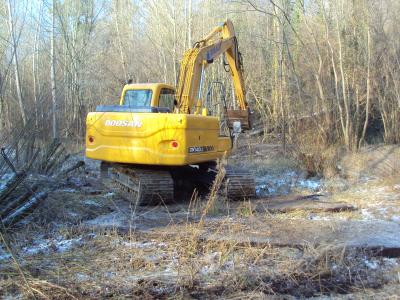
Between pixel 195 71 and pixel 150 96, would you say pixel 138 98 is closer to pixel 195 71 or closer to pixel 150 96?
pixel 150 96

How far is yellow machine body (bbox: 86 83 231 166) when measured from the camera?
7.85 metres

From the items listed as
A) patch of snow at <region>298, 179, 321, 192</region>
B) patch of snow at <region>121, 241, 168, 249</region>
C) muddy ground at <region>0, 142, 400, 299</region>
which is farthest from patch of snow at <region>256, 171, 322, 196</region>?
patch of snow at <region>121, 241, 168, 249</region>

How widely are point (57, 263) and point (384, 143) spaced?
1207 centimetres

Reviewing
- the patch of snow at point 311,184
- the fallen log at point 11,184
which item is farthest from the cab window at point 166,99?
the fallen log at point 11,184

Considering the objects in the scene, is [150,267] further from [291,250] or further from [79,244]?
[291,250]

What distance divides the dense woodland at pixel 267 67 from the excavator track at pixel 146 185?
1530 millimetres

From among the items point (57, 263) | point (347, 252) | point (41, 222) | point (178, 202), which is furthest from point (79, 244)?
point (178, 202)

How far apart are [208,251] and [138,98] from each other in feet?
17.9

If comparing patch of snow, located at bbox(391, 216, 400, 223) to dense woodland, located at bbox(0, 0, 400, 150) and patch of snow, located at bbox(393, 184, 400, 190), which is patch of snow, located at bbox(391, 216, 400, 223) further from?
dense woodland, located at bbox(0, 0, 400, 150)

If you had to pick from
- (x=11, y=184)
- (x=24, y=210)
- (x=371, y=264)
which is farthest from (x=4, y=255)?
(x=371, y=264)

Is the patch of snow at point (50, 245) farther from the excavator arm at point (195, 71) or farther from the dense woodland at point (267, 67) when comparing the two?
the excavator arm at point (195, 71)

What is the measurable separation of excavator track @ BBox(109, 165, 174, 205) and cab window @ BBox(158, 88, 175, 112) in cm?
164

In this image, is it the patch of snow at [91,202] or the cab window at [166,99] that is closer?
the patch of snow at [91,202]

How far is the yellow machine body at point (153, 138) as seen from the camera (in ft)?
25.7
